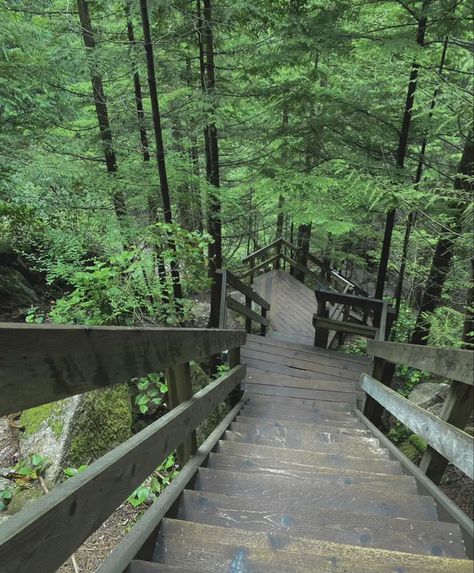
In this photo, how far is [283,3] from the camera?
5656 mm

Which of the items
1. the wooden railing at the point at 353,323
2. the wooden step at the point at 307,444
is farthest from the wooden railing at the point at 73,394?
the wooden railing at the point at 353,323

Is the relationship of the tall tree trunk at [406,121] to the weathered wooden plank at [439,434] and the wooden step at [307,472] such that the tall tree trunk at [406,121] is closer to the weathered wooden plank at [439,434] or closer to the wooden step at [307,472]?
the weathered wooden plank at [439,434]

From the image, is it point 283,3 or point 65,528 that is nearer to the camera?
point 65,528

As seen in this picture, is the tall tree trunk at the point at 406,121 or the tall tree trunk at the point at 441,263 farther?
the tall tree trunk at the point at 441,263

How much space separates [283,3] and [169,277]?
464cm

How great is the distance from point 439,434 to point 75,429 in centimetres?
316

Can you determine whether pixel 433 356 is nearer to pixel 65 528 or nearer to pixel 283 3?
pixel 65 528

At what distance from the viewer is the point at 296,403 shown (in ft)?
17.9

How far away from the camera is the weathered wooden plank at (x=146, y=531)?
4.89 ft

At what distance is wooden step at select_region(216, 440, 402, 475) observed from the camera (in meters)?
3.02

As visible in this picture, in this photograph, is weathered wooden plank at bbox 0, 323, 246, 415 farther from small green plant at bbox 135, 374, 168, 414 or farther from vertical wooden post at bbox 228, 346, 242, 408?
vertical wooden post at bbox 228, 346, 242, 408

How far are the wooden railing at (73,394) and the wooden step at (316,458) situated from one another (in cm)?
129

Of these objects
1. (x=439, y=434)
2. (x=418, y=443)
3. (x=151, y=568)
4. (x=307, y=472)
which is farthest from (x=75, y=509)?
(x=418, y=443)

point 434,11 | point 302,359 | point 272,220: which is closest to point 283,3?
point 434,11
